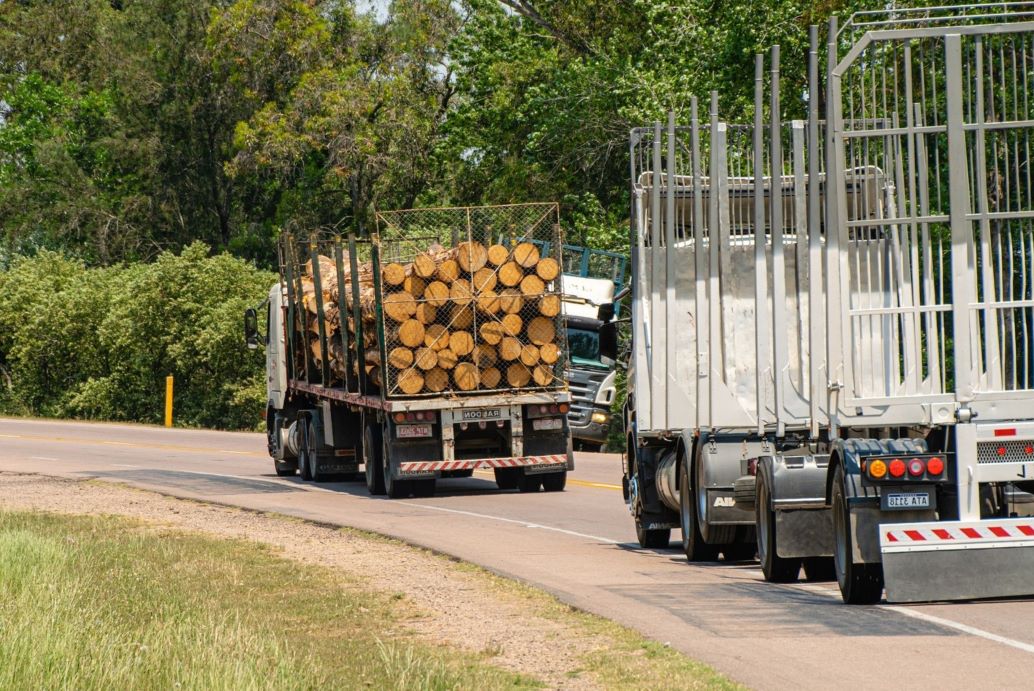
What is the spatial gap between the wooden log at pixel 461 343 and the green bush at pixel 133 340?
24226mm

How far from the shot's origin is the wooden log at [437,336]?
22219 millimetres

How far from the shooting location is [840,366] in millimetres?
11039

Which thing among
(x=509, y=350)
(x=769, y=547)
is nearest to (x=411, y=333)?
(x=509, y=350)

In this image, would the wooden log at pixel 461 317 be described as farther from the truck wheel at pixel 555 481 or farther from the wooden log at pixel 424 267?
the truck wheel at pixel 555 481

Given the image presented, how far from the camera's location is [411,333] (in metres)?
22.2

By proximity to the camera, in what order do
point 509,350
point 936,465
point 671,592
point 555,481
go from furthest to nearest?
point 555,481 → point 509,350 → point 671,592 → point 936,465

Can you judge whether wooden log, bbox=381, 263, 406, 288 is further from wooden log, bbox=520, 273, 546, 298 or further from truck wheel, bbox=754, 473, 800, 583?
truck wheel, bbox=754, 473, 800, 583

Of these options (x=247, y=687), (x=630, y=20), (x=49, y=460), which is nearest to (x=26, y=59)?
(x=630, y=20)

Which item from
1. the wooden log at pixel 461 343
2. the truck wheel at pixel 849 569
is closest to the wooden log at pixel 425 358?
the wooden log at pixel 461 343

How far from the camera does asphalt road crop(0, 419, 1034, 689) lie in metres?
8.83

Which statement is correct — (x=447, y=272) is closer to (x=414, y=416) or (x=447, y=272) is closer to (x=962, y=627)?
(x=414, y=416)

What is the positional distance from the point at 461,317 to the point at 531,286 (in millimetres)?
1023


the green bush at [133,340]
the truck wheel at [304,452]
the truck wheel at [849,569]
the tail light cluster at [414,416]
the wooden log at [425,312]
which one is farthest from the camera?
the green bush at [133,340]

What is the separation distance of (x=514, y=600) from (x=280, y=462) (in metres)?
17.0
